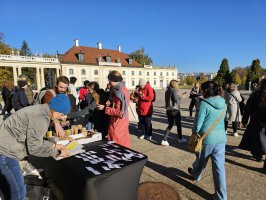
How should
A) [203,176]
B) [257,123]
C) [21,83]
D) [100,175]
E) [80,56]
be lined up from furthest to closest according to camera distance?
1. [80,56]
2. [21,83]
3. [257,123]
4. [203,176]
5. [100,175]

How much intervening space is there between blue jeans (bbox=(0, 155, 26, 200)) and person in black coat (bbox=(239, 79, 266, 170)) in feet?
13.0

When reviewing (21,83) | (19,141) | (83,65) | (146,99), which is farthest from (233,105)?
(83,65)

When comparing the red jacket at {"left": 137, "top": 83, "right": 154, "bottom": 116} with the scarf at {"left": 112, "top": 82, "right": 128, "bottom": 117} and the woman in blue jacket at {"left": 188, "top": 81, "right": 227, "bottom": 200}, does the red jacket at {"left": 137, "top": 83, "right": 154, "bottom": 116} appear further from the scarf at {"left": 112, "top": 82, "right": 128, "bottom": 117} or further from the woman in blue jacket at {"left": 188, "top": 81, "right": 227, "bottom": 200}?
the woman in blue jacket at {"left": 188, "top": 81, "right": 227, "bottom": 200}

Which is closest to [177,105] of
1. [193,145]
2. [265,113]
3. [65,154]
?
[265,113]

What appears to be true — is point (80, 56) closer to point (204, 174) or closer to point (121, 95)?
point (121, 95)

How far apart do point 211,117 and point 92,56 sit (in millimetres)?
46974

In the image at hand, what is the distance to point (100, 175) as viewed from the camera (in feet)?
6.31

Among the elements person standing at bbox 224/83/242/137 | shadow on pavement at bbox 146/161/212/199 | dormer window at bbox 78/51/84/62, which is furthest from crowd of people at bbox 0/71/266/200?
dormer window at bbox 78/51/84/62

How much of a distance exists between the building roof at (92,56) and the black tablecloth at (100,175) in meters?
42.4

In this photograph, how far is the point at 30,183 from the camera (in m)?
2.76

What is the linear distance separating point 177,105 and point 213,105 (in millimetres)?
2613

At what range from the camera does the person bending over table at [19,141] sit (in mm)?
2025

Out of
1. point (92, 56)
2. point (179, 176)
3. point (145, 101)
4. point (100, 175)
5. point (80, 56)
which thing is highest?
point (92, 56)

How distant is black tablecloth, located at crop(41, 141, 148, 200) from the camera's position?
195 cm
